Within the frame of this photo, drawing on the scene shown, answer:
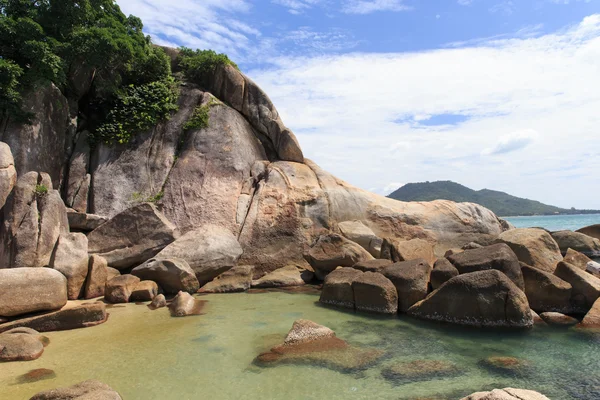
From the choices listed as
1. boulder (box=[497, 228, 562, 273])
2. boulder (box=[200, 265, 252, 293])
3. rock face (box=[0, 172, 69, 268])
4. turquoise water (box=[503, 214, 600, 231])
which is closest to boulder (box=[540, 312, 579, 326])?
boulder (box=[497, 228, 562, 273])

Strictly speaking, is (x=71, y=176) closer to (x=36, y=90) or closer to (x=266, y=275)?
(x=36, y=90)

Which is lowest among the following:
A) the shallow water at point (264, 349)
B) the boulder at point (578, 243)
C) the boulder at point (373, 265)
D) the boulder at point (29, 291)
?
the shallow water at point (264, 349)

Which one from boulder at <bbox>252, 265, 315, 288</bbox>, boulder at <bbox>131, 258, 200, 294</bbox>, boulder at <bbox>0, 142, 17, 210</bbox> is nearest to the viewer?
boulder at <bbox>0, 142, 17, 210</bbox>

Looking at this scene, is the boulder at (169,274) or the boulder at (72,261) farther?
the boulder at (169,274)

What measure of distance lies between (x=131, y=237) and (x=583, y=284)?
13.2m

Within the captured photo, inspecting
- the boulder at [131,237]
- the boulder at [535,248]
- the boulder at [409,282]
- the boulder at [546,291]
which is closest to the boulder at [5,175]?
the boulder at [131,237]

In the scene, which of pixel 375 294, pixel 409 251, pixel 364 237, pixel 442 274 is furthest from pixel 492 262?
pixel 364 237

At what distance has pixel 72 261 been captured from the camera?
37.6 feet

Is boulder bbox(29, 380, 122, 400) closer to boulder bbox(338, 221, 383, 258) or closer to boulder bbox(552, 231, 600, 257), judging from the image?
boulder bbox(338, 221, 383, 258)

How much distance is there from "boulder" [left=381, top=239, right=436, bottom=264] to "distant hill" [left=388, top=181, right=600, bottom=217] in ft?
365

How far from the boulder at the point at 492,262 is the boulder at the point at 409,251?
2116 millimetres

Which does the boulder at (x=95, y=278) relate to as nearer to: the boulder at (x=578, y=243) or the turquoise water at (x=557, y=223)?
the boulder at (x=578, y=243)

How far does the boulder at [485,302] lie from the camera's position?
9.02 metres

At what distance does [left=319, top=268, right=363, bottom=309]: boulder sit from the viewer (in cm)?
1123
